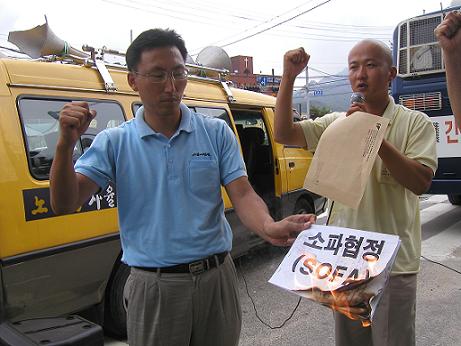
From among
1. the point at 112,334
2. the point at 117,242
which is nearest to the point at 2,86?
the point at 117,242

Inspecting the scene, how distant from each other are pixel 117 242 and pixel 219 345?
1659 mm

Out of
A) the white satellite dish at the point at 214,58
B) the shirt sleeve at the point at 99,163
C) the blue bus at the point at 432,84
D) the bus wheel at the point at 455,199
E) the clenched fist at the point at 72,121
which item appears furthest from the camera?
the bus wheel at the point at 455,199

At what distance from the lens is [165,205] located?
1.66 metres

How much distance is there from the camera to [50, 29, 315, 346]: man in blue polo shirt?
1.67 m

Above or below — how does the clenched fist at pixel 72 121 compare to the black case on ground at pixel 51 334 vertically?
above

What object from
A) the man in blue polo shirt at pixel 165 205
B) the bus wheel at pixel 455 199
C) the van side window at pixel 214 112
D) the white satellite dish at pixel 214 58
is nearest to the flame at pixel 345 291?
the man in blue polo shirt at pixel 165 205

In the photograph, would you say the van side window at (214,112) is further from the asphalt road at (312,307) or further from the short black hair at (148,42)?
the short black hair at (148,42)

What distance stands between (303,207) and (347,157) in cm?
432

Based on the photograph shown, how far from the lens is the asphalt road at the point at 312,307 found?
336 cm

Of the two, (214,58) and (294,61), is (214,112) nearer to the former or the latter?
(214,58)

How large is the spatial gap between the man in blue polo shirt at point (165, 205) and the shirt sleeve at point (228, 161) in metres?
0.05

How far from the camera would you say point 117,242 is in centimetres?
322

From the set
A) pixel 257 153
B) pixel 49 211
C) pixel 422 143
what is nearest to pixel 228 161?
pixel 422 143

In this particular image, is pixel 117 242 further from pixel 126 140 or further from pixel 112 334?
pixel 126 140
